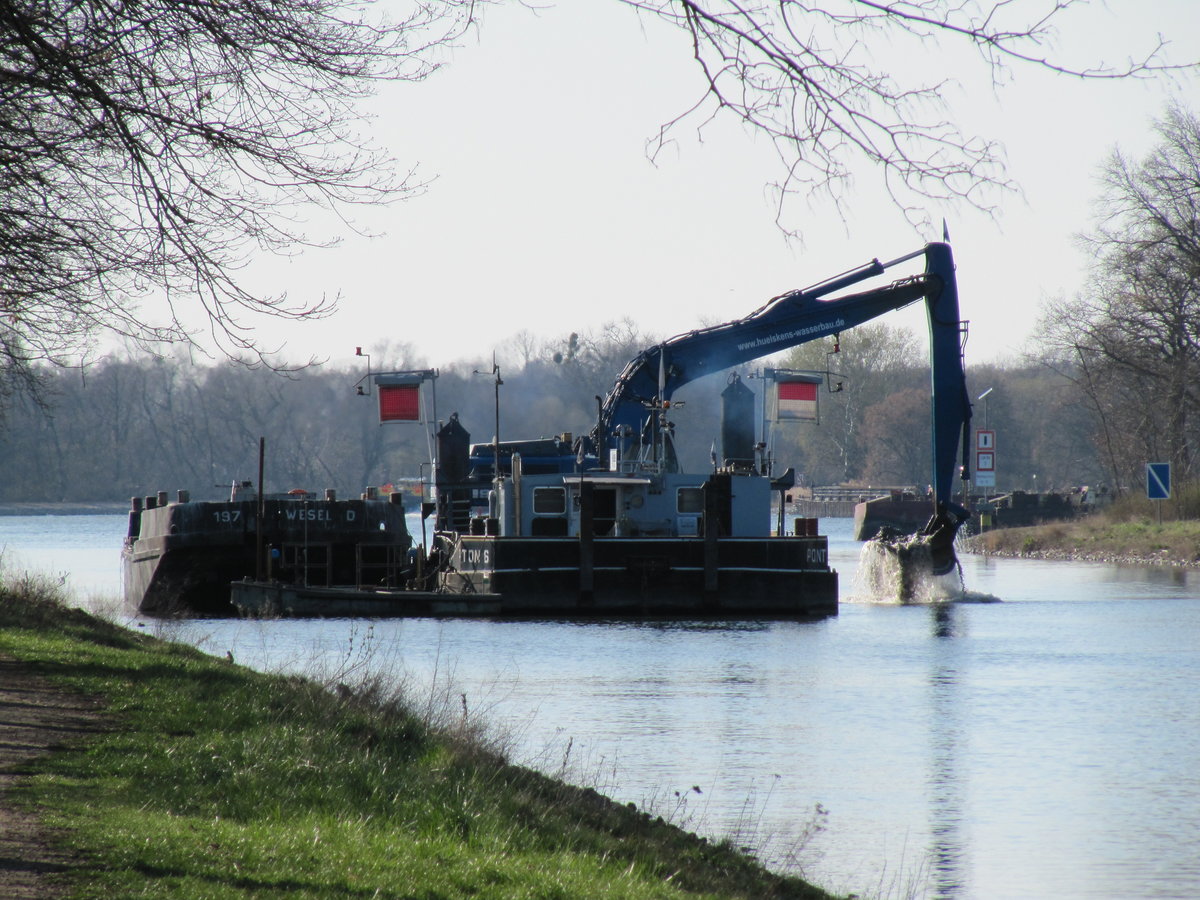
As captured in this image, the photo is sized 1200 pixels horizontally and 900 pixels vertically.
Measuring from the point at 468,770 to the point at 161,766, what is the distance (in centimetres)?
262

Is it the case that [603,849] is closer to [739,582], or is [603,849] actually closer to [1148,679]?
[1148,679]

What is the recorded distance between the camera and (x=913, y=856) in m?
12.4

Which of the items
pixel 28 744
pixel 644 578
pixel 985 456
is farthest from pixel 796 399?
pixel 28 744

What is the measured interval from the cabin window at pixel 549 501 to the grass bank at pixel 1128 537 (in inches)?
1093

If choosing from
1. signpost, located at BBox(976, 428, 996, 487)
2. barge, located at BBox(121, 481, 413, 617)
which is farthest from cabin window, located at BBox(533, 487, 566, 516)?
signpost, located at BBox(976, 428, 996, 487)

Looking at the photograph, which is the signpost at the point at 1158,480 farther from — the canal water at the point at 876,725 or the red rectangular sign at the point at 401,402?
the red rectangular sign at the point at 401,402

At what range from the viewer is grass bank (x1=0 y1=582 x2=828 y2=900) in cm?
746

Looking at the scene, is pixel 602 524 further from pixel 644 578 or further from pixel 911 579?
pixel 911 579

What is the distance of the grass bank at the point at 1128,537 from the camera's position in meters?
54.4

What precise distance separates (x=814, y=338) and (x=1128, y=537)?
26.0 m

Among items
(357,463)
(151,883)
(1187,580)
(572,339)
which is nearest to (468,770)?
(151,883)

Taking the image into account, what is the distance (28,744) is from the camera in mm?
10266

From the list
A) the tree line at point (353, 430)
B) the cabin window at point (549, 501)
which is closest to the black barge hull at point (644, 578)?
the cabin window at point (549, 501)

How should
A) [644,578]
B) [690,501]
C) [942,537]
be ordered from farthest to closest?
[942,537] → [690,501] → [644,578]
